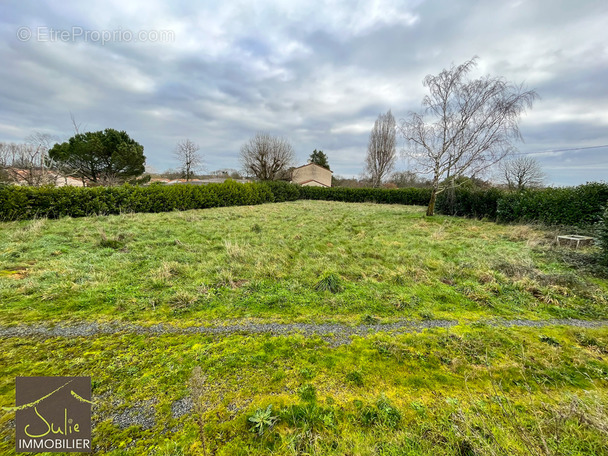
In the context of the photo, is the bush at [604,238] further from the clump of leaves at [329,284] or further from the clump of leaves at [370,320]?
the clump of leaves at [329,284]

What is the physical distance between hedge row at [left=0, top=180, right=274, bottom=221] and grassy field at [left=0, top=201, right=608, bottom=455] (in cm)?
540

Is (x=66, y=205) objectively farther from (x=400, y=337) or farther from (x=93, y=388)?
(x=400, y=337)

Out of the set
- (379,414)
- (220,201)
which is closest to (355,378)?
(379,414)

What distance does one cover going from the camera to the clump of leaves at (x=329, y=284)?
14.1ft

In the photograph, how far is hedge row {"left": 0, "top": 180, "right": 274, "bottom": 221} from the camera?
905cm

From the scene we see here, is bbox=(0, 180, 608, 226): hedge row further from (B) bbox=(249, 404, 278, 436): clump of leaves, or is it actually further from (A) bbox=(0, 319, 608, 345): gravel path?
(B) bbox=(249, 404, 278, 436): clump of leaves

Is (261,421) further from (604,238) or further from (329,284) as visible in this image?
(604,238)

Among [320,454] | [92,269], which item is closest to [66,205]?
[92,269]

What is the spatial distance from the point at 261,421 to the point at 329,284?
2.81 meters

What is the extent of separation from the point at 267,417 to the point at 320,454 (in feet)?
1.56

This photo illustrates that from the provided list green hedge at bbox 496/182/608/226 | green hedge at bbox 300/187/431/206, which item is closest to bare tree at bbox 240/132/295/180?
green hedge at bbox 300/187/431/206

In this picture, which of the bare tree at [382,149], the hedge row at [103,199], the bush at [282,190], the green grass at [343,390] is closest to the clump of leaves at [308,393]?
the green grass at [343,390]

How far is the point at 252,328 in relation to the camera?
3080mm

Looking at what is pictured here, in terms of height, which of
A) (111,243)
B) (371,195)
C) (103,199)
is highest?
(371,195)
